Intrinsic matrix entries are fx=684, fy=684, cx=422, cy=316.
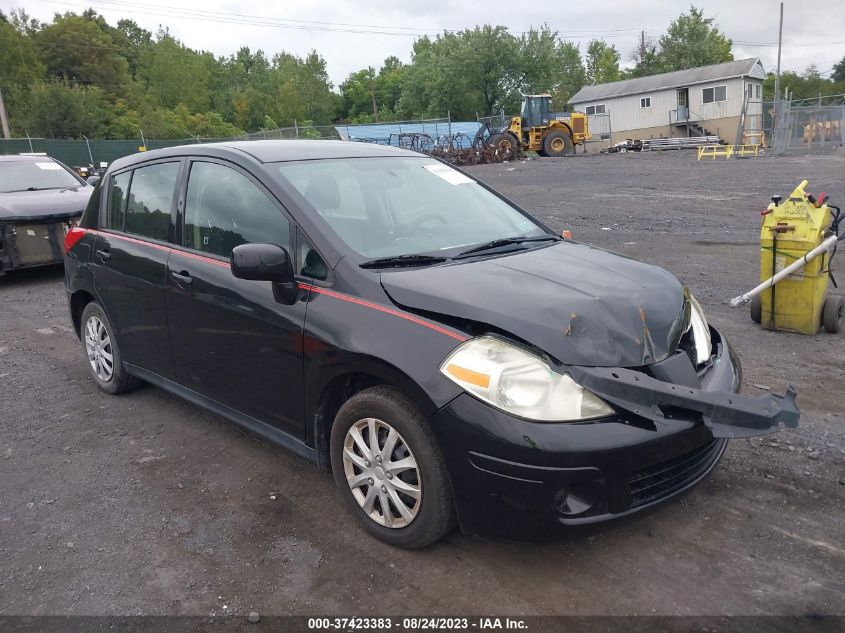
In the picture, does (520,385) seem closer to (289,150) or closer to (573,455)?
(573,455)

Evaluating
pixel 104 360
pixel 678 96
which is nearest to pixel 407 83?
pixel 678 96

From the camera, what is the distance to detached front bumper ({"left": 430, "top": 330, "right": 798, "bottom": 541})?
252cm

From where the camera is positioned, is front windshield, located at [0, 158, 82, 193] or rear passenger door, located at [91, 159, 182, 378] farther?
front windshield, located at [0, 158, 82, 193]

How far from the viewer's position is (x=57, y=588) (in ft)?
9.55

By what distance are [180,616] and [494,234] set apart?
7.88 feet

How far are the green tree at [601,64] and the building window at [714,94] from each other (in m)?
39.7

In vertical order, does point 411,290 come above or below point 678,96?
below

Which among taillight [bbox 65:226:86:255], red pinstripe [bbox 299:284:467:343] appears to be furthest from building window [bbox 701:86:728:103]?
red pinstripe [bbox 299:284:467:343]

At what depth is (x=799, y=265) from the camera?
5555 millimetres

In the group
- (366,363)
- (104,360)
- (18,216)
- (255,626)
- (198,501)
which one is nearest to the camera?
(255,626)

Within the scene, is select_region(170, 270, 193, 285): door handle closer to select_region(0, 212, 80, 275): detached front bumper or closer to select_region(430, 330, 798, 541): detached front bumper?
select_region(430, 330, 798, 541): detached front bumper

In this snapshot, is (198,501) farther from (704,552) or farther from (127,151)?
(127,151)

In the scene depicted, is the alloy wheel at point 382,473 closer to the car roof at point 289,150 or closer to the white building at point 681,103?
the car roof at point 289,150

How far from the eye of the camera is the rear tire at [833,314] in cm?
581
